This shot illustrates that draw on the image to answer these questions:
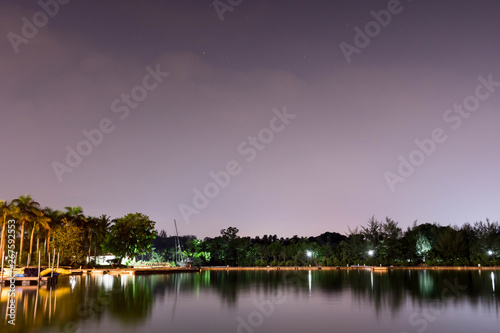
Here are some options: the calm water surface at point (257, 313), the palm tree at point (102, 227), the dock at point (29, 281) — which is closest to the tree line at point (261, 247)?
the palm tree at point (102, 227)

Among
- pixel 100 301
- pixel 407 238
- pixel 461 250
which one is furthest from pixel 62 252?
pixel 461 250

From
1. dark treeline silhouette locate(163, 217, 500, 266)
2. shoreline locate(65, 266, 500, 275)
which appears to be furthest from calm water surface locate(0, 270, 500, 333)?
dark treeline silhouette locate(163, 217, 500, 266)

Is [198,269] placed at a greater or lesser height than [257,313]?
lesser

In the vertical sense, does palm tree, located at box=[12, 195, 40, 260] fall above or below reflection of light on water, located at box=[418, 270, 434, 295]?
above

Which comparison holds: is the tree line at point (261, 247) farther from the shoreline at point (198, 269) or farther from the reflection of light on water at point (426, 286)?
the reflection of light on water at point (426, 286)

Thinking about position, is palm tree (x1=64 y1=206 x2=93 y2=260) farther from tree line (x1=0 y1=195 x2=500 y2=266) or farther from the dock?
the dock

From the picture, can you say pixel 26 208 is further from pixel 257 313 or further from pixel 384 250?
pixel 384 250

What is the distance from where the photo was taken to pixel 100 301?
2327cm

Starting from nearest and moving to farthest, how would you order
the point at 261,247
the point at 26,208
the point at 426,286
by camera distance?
the point at 426,286 → the point at 26,208 → the point at 261,247

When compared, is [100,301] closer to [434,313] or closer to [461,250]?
[434,313]

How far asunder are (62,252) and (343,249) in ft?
165

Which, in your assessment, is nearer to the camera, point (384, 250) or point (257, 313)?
point (257, 313)

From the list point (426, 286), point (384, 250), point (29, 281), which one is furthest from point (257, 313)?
point (384, 250)

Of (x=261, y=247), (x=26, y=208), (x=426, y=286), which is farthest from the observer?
(x=261, y=247)
